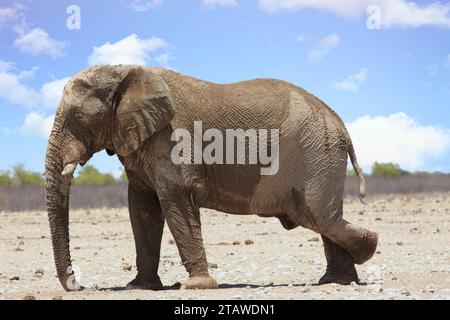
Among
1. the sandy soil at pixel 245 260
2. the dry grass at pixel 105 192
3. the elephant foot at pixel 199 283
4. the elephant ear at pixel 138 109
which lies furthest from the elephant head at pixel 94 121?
the dry grass at pixel 105 192

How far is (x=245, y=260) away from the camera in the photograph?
15.5 meters

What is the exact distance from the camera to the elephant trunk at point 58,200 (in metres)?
9.93

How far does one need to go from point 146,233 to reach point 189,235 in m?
1.09

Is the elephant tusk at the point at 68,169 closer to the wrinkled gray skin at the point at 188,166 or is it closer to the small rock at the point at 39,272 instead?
the wrinkled gray skin at the point at 188,166

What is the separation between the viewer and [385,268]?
1350cm

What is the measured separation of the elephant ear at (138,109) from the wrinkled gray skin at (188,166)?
1cm

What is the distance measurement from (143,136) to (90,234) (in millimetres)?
14060

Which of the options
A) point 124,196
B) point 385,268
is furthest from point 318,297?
Result: point 124,196

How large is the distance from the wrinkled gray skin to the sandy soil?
2.36ft

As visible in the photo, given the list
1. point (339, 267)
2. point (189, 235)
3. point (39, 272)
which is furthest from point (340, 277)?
point (39, 272)

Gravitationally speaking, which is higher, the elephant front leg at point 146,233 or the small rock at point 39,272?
the elephant front leg at point 146,233

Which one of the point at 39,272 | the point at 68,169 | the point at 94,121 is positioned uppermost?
the point at 94,121

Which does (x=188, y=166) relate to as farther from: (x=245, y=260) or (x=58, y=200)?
(x=245, y=260)

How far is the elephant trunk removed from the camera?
993 cm
